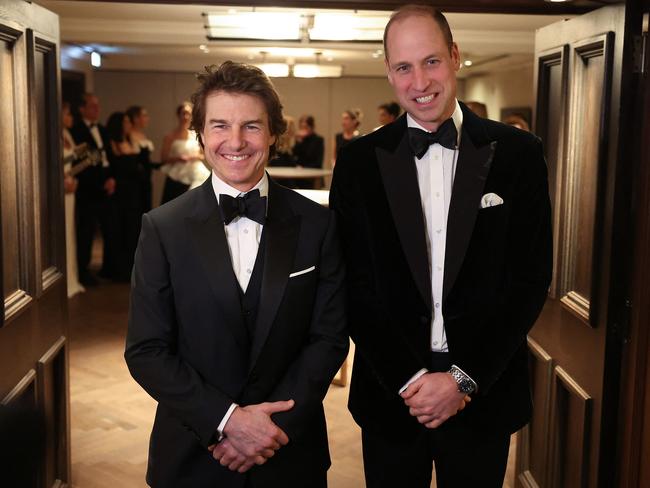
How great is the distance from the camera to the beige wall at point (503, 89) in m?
11.7

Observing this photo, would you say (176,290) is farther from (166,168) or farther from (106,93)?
(106,93)

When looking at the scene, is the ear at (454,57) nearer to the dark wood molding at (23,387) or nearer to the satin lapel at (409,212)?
the satin lapel at (409,212)

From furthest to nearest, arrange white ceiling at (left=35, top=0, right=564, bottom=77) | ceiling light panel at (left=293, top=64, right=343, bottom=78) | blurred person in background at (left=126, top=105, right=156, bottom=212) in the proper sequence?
ceiling light panel at (left=293, top=64, right=343, bottom=78)
blurred person in background at (left=126, top=105, right=156, bottom=212)
white ceiling at (left=35, top=0, right=564, bottom=77)

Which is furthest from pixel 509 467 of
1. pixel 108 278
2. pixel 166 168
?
pixel 108 278

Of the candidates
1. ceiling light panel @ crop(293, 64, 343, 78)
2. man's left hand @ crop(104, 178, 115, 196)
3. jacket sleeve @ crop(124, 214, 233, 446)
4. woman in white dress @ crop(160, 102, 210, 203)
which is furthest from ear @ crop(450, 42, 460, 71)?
ceiling light panel @ crop(293, 64, 343, 78)

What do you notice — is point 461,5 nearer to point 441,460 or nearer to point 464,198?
point 464,198

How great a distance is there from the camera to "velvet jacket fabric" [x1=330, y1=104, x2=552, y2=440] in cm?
202

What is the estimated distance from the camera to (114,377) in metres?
5.19

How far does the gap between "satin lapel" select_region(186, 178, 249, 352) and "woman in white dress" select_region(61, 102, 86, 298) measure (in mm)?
5202

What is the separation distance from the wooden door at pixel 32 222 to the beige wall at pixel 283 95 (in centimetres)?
1143

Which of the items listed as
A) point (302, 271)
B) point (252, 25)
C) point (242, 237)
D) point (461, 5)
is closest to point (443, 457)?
point (302, 271)

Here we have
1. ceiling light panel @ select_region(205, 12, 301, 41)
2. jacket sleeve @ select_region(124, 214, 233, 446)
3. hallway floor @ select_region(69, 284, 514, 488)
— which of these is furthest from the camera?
ceiling light panel @ select_region(205, 12, 301, 41)

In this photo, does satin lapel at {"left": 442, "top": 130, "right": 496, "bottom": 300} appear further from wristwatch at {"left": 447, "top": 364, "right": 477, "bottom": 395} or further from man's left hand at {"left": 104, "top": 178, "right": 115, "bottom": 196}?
man's left hand at {"left": 104, "top": 178, "right": 115, "bottom": 196}

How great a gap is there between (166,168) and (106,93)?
7.16 metres
